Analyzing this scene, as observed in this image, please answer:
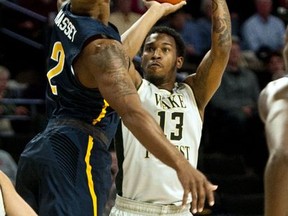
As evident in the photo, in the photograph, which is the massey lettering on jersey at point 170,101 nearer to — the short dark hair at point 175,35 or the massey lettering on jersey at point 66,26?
the short dark hair at point 175,35

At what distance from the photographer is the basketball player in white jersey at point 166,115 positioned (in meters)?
5.45

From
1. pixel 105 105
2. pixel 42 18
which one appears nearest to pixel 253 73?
pixel 42 18

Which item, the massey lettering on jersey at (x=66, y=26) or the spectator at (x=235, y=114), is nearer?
the massey lettering on jersey at (x=66, y=26)

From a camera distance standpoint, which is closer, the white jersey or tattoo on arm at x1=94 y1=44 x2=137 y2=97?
tattoo on arm at x1=94 y1=44 x2=137 y2=97

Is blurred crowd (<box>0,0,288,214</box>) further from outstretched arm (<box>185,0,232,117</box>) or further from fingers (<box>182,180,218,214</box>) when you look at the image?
fingers (<box>182,180,218,214</box>)

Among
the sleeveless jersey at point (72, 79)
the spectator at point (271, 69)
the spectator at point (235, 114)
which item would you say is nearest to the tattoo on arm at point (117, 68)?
the sleeveless jersey at point (72, 79)

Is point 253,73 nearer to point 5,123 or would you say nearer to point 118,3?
point 118,3

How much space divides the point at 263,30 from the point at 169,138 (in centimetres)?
626

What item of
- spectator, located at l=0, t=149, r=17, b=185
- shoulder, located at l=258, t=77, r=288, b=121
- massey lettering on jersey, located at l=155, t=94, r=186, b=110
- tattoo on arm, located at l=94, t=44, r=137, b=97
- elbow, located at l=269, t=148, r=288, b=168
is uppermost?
tattoo on arm, located at l=94, t=44, r=137, b=97

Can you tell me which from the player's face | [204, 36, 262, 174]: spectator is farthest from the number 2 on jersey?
[204, 36, 262, 174]: spectator

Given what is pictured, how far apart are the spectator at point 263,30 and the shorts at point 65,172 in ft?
24.2

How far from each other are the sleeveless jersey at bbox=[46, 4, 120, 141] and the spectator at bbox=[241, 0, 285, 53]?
23.8ft

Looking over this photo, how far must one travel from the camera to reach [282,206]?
3.51m

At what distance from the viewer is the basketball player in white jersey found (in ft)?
17.9
